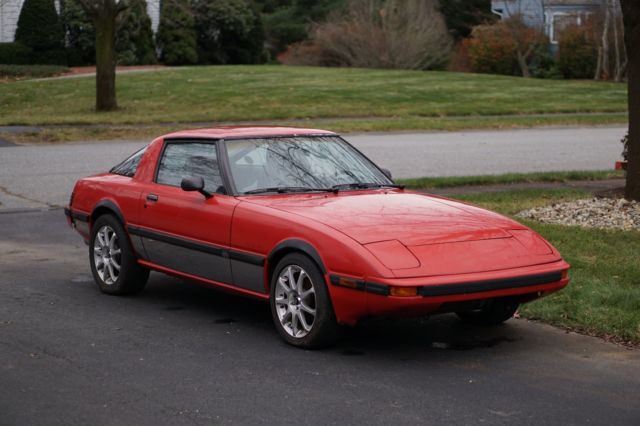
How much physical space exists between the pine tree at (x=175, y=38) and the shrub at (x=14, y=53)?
651cm

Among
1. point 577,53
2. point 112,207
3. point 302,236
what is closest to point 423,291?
point 302,236

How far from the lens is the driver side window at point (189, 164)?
7883 mm

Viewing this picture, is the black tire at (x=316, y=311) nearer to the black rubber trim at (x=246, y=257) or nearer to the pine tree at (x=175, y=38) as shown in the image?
the black rubber trim at (x=246, y=257)

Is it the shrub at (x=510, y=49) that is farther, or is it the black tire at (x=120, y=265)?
the shrub at (x=510, y=49)

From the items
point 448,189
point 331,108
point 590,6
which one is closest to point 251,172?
point 448,189

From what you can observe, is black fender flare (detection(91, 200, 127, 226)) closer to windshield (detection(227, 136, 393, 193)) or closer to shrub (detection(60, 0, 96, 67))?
windshield (detection(227, 136, 393, 193))

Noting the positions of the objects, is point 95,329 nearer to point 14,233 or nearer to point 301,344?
point 301,344

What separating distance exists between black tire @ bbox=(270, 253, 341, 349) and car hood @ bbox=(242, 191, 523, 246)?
298 millimetres

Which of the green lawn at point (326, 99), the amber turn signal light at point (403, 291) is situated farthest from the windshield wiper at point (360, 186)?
the green lawn at point (326, 99)

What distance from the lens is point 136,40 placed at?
4741 centimetres

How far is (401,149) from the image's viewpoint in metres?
20.9

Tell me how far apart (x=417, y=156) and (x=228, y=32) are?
34.6 m

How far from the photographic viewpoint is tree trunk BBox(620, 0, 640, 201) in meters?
11.9

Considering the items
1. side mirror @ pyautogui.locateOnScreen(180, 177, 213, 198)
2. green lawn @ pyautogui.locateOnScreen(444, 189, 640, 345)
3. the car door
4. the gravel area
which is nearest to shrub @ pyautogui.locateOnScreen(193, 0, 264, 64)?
the gravel area
